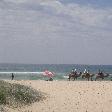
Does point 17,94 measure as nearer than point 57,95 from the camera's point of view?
Yes

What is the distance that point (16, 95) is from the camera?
19.7m

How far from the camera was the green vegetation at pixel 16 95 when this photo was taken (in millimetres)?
18719

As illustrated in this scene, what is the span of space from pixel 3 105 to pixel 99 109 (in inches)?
184

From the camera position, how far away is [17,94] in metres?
19.8

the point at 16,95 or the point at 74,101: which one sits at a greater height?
the point at 16,95

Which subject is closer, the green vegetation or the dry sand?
the green vegetation

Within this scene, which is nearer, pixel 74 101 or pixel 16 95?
pixel 16 95

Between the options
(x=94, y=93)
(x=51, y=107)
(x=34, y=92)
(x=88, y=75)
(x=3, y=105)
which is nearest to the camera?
(x=3, y=105)

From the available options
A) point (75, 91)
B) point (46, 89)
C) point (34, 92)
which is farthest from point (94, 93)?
point (34, 92)

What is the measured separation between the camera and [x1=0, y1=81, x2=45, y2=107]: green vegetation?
1872cm

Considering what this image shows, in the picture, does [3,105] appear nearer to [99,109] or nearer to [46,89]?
[99,109]

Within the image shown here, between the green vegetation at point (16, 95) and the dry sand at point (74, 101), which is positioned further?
the dry sand at point (74, 101)

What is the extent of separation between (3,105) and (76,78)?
25.8m

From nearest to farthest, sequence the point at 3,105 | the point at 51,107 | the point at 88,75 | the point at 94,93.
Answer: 1. the point at 3,105
2. the point at 51,107
3. the point at 94,93
4. the point at 88,75
